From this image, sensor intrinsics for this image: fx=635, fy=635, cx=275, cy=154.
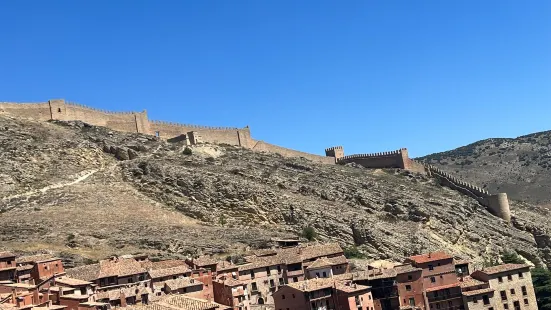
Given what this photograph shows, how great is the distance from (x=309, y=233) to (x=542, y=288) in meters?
20.7

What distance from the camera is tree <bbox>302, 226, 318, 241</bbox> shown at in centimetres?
6003

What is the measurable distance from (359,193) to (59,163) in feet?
110

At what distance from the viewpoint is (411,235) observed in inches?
2478

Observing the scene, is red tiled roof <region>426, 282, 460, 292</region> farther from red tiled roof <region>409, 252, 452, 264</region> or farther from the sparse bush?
the sparse bush

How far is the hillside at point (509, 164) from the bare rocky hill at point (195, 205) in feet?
136

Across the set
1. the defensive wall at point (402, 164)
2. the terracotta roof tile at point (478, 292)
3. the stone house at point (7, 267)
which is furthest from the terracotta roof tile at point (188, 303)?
the defensive wall at point (402, 164)

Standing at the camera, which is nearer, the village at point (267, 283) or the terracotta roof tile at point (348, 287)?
the village at point (267, 283)

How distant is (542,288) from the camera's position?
5062cm

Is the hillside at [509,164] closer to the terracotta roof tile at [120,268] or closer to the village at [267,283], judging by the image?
the village at [267,283]

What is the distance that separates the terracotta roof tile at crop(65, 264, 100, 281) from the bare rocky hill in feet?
16.5

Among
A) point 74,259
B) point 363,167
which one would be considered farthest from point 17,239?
point 363,167

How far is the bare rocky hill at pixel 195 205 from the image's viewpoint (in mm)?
52156

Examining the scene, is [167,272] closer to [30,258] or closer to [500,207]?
[30,258]

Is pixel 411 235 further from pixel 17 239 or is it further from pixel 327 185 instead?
pixel 17 239
